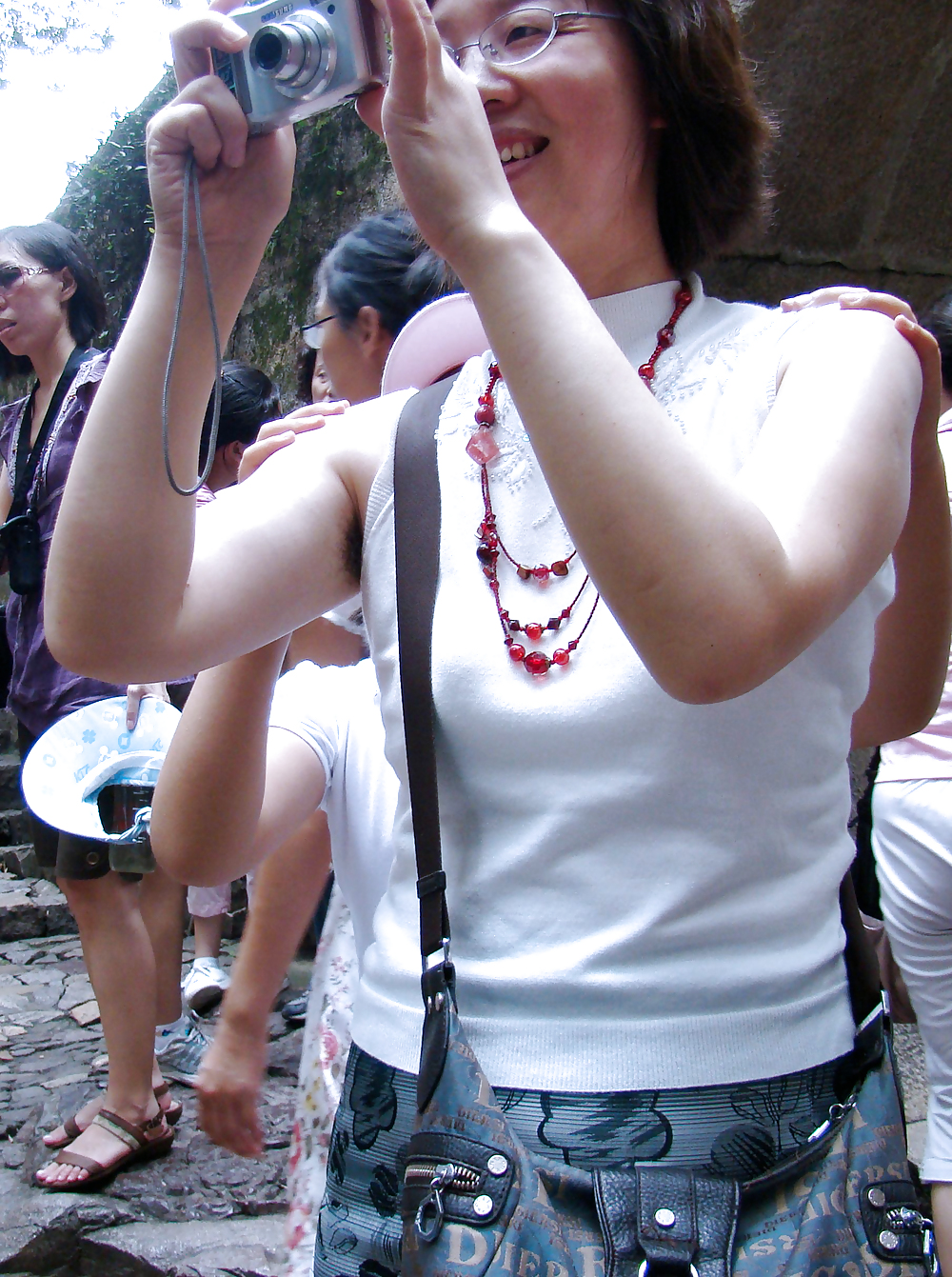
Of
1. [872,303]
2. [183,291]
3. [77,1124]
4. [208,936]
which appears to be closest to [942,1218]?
[872,303]

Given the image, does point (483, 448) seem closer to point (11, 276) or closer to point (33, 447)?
point (33, 447)

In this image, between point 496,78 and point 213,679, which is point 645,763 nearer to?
point 213,679

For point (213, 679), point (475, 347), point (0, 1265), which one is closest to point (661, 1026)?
point (213, 679)

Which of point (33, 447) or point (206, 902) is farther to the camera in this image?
point (206, 902)

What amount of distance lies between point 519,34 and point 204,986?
11.0 feet

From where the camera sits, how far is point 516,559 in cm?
98

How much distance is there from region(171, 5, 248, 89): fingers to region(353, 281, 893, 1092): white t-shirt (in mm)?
446

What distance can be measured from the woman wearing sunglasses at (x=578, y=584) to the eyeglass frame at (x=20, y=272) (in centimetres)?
246

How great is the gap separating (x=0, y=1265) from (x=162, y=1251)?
13.7 inches

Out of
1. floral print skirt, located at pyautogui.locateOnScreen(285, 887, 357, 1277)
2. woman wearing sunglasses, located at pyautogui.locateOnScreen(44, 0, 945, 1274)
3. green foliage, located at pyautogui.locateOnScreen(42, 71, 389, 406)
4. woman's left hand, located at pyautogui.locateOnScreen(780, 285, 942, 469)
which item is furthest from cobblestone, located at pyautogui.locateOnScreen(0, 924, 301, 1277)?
green foliage, located at pyautogui.locateOnScreen(42, 71, 389, 406)

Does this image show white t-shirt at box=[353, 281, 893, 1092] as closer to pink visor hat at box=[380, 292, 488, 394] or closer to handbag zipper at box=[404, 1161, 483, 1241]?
handbag zipper at box=[404, 1161, 483, 1241]

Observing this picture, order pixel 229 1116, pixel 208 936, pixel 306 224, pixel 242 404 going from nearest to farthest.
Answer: pixel 229 1116 < pixel 242 404 < pixel 208 936 < pixel 306 224

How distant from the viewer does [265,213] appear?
0.90m

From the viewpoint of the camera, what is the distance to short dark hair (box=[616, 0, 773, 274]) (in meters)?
1.05
